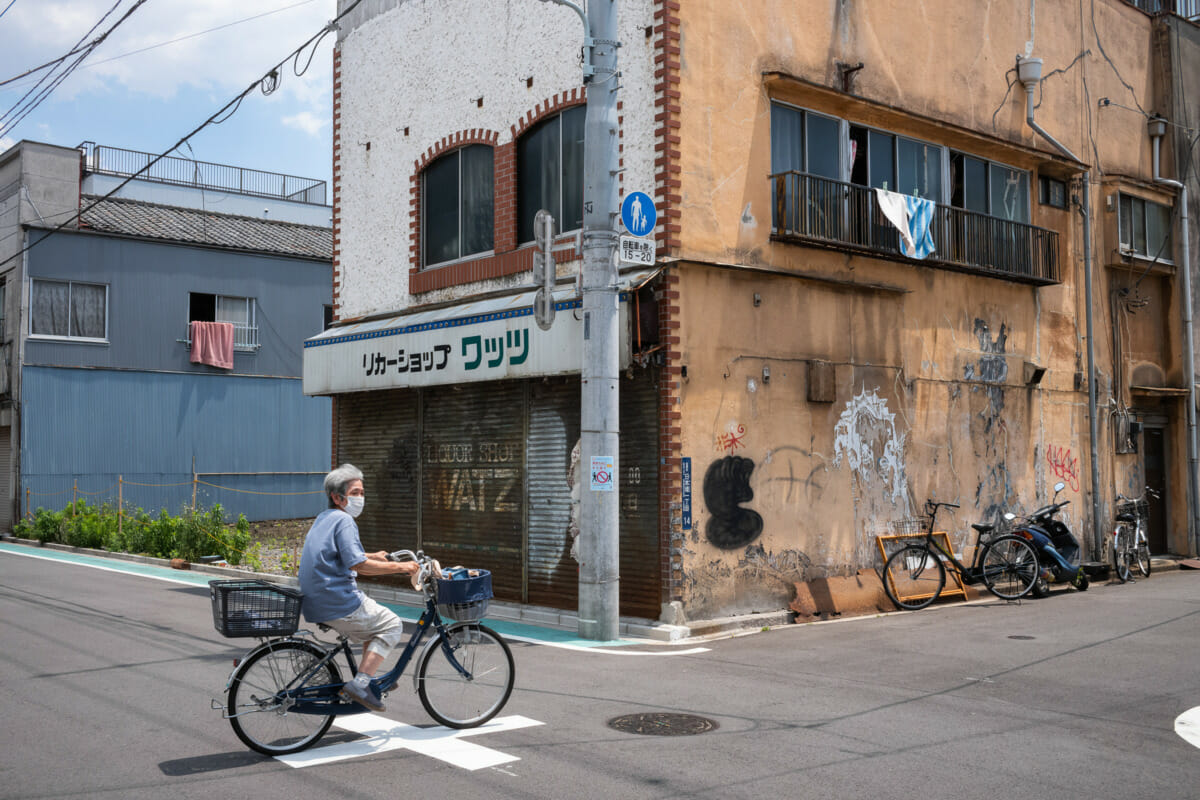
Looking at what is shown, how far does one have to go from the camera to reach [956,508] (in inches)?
601

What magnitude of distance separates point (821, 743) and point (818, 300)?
7.83 metres

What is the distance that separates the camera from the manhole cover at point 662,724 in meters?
7.25

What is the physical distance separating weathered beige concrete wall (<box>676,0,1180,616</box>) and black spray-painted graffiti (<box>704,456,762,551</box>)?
25 millimetres

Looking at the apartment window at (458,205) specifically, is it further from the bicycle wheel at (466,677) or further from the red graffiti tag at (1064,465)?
the red graffiti tag at (1064,465)

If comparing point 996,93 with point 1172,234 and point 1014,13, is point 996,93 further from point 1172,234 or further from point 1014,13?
point 1172,234

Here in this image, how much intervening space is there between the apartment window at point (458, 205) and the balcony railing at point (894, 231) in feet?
13.9

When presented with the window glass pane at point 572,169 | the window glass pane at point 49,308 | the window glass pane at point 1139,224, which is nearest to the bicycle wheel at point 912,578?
the window glass pane at point 572,169

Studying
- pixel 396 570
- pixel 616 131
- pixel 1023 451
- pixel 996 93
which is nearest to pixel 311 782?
pixel 396 570

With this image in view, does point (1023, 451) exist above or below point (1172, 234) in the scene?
below

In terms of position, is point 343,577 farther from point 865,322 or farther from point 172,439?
point 172,439

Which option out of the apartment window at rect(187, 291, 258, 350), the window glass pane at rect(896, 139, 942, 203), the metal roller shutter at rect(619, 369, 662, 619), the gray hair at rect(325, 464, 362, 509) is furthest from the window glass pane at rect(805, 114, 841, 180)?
the apartment window at rect(187, 291, 258, 350)

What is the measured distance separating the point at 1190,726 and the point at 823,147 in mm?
9053

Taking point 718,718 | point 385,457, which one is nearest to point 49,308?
point 385,457

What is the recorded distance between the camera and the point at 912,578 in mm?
13930
